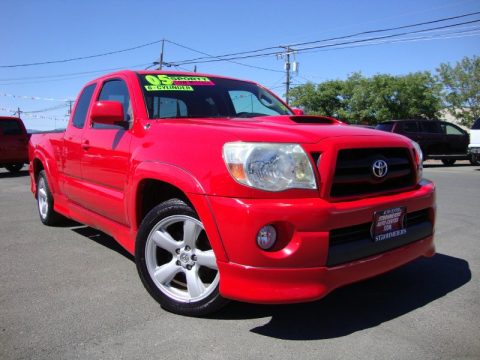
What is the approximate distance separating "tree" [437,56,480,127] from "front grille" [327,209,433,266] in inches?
1559

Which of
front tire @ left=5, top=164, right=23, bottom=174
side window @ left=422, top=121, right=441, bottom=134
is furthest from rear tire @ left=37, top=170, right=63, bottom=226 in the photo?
side window @ left=422, top=121, right=441, bottom=134

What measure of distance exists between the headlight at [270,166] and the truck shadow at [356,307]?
904 millimetres

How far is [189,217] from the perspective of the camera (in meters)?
2.82

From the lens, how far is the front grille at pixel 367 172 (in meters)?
2.66

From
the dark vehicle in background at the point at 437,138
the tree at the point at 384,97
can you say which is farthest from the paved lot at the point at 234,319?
the tree at the point at 384,97

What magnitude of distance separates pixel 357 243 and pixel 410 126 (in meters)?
15.4

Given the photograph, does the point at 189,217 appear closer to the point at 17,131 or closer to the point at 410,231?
the point at 410,231

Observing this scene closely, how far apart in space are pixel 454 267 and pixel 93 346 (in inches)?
120

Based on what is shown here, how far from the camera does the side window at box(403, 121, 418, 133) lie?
16531 mm

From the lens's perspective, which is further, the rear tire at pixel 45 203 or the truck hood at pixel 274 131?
A: the rear tire at pixel 45 203

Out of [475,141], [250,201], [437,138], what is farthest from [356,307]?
[437,138]

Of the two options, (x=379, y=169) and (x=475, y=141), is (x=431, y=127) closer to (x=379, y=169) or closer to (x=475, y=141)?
(x=475, y=141)

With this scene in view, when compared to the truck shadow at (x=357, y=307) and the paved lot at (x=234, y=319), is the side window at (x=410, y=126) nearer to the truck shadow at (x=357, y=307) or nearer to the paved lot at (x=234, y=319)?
the paved lot at (x=234, y=319)

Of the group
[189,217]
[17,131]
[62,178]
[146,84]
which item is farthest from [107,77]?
[17,131]
